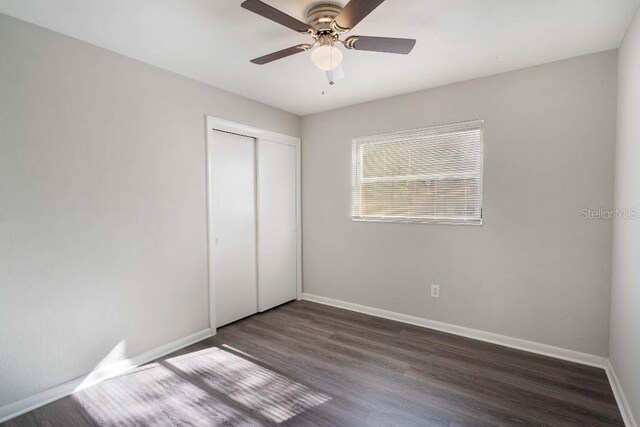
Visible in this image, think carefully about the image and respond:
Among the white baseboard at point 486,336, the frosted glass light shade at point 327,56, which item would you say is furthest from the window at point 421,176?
the frosted glass light shade at point 327,56

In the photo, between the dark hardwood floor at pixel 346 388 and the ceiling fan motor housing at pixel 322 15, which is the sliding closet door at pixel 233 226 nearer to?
the dark hardwood floor at pixel 346 388

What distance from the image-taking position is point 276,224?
3.78m

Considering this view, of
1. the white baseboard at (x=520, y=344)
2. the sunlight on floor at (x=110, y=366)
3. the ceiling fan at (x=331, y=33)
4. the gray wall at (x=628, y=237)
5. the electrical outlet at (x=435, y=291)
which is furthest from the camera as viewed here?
the electrical outlet at (x=435, y=291)

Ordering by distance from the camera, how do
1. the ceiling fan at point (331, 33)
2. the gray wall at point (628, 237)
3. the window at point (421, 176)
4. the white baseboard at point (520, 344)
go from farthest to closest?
the window at point (421, 176)
the white baseboard at point (520, 344)
the gray wall at point (628, 237)
the ceiling fan at point (331, 33)

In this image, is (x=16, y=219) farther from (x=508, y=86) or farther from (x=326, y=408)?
(x=508, y=86)

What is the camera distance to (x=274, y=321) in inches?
132

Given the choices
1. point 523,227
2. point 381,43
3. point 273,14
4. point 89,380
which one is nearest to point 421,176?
point 523,227

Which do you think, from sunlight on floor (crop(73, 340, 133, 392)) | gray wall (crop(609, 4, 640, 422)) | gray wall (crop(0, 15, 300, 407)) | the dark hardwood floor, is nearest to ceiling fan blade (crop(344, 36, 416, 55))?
gray wall (crop(609, 4, 640, 422))

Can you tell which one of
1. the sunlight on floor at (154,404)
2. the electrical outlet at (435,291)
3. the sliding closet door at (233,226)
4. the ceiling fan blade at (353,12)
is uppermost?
the ceiling fan blade at (353,12)

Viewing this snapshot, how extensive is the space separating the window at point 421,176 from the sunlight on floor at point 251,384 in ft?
6.21

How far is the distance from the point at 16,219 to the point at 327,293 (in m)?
2.96

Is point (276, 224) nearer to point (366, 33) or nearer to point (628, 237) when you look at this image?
point (366, 33)

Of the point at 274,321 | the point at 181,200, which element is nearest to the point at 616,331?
the point at 274,321

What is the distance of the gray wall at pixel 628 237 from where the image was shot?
1.71m
